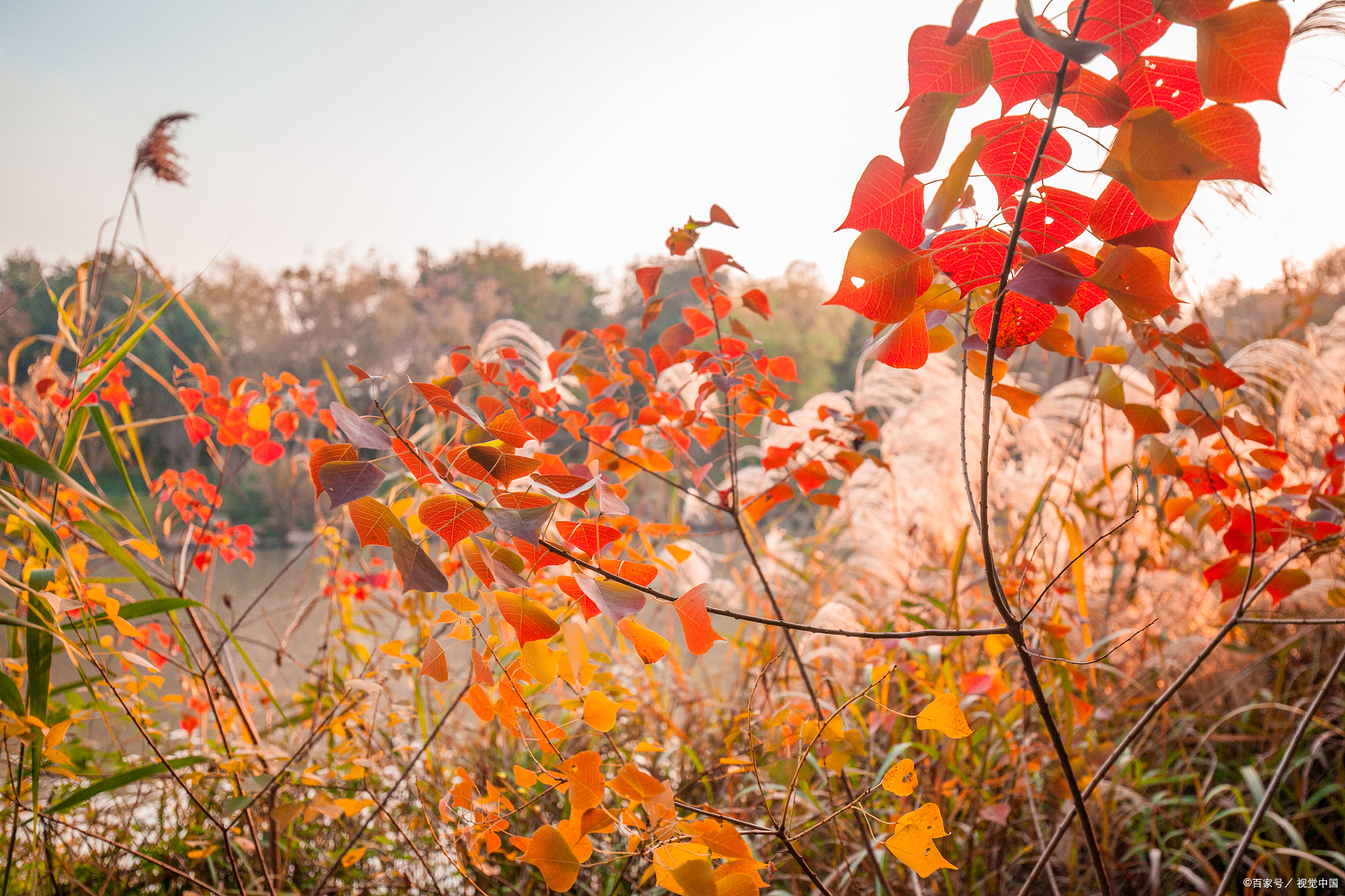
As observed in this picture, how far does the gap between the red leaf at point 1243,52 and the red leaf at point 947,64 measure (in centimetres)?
7

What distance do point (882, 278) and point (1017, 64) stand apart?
0.38ft

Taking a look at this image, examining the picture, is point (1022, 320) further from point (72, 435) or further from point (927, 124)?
point (72, 435)

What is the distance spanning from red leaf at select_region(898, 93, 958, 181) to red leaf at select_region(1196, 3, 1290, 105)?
9 cm

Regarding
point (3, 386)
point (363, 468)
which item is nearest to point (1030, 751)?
point (363, 468)

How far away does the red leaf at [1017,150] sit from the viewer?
11.8 inches

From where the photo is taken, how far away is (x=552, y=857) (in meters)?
0.32

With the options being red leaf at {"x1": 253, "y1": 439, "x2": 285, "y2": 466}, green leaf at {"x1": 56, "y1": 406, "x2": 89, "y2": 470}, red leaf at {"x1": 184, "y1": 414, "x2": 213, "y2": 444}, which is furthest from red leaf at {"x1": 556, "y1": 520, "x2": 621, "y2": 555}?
red leaf at {"x1": 184, "y1": 414, "x2": 213, "y2": 444}

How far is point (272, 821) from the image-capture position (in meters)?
0.89

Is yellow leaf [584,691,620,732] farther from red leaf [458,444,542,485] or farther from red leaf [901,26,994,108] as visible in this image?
red leaf [901,26,994,108]

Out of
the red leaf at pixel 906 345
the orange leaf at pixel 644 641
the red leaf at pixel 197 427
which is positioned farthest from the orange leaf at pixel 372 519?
the red leaf at pixel 197 427

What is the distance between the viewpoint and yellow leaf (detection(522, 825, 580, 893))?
320 mm

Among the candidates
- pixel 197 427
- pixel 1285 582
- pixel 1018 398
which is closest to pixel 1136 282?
pixel 1018 398

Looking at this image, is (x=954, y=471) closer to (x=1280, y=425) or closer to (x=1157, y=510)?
(x=1157, y=510)

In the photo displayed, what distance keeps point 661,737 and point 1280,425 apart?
5.23 ft
